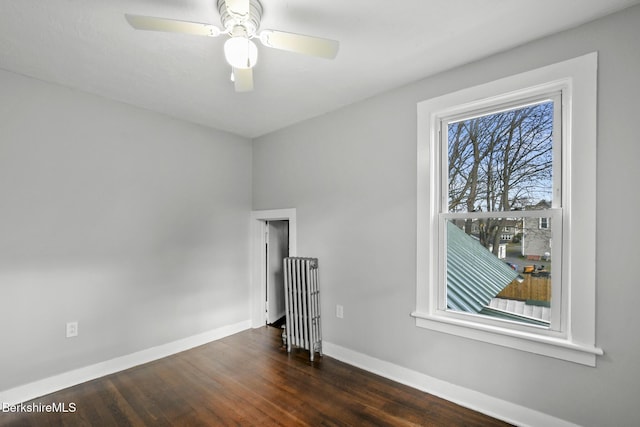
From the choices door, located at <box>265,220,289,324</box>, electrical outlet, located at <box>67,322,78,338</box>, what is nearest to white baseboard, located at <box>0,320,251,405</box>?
electrical outlet, located at <box>67,322,78,338</box>

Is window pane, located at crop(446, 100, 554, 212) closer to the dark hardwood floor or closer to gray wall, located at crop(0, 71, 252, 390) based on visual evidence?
the dark hardwood floor

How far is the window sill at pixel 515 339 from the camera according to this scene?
1843 millimetres

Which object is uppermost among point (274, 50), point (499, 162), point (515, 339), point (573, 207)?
point (274, 50)

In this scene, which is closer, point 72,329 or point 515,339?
point 515,339

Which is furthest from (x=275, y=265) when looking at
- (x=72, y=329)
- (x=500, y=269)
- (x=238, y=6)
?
(x=238, y=6)

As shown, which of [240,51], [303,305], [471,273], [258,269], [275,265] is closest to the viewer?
[240,51]

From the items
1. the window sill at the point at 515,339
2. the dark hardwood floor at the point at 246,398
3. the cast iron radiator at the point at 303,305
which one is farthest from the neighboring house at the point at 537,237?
the cast iron radiator at the point at 303,305

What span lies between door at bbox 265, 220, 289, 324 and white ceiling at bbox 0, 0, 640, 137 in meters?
1.91

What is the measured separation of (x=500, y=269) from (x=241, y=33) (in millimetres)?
2330

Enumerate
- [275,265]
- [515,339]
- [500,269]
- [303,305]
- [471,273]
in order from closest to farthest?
[515,339] < [500,269] < [471,273] < [303,305] < [275,265]

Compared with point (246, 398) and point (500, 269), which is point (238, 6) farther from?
point (246, 398)

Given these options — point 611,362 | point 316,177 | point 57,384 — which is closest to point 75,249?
point 57,384

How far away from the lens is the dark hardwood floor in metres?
2.16

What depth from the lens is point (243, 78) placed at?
1.82 meters
